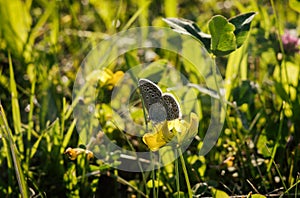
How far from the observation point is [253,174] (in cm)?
127

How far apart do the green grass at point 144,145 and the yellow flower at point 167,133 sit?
2.0 inches

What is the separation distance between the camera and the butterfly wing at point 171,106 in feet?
2.98

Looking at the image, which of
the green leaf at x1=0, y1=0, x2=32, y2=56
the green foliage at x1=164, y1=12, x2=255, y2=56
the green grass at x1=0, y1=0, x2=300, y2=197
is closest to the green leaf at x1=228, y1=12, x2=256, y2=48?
the green foliage at x1=164, y1=12, x2=255, y2=56

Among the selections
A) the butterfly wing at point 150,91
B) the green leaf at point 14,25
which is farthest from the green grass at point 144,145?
the butterfly wing at point 150,91

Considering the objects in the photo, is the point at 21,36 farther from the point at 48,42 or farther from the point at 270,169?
the point at 270,169

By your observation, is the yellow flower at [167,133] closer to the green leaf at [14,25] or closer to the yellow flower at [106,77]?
the yellow flower at [106,77]

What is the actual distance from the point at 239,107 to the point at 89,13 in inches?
41.9

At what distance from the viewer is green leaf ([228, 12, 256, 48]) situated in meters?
1.19

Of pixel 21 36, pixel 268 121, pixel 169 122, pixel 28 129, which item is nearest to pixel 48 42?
pixel 21 36

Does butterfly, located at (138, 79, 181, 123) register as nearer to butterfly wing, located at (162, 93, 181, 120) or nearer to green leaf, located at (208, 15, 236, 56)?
butterfly wing, located at (162, 93, 181, 120)

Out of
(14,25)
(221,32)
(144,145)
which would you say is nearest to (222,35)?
(221,32)

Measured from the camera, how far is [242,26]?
120 cm

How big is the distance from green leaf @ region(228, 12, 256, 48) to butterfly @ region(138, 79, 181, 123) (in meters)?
0.35

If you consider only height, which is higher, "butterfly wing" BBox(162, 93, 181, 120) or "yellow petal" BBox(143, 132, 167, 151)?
"butterfly wing" BBox(162, 93, 181, 120)
